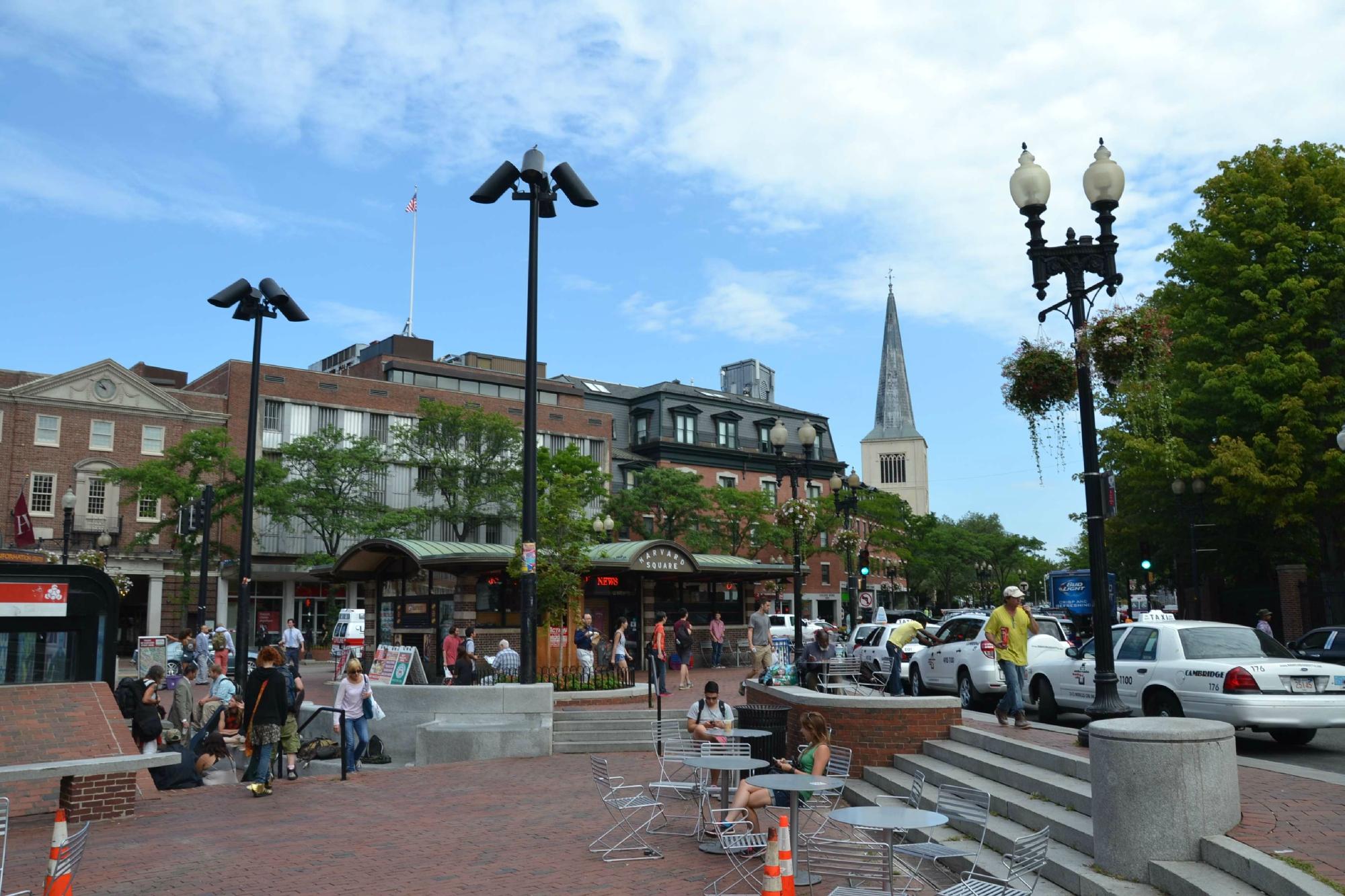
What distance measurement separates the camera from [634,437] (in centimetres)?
6738

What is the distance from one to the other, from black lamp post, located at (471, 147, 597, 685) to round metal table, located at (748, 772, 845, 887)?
7.44 m

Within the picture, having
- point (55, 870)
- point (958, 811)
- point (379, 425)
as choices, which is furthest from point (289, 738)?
point (379, 425)

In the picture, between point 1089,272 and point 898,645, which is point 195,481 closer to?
point 898,645

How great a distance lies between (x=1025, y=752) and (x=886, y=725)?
2277mm

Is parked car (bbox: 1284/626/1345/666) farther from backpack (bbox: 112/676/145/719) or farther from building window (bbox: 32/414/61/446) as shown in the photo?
building window (bbox: 32/414/61/446)

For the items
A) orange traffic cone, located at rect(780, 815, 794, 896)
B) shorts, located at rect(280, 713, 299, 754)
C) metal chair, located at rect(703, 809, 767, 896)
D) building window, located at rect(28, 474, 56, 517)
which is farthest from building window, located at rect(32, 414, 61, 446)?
orange traffic cone, located at rect(780, 815, 794, 896)

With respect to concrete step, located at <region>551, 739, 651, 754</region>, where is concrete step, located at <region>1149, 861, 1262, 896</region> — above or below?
above

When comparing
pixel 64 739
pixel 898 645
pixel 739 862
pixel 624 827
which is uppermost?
pixel 898 645

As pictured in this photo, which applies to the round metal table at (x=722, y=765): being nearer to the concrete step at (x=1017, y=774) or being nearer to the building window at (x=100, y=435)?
the concrete step at (x=1017, y=774)

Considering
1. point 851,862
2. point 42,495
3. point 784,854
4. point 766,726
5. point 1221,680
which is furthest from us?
point 42,495

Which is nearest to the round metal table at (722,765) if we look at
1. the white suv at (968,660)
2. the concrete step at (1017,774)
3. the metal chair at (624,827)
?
the metal chair at (624,827)

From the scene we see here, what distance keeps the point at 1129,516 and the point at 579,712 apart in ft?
79.4

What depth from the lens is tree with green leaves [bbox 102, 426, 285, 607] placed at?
41812 mm

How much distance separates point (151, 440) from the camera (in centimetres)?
4972
